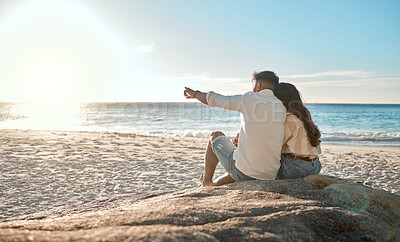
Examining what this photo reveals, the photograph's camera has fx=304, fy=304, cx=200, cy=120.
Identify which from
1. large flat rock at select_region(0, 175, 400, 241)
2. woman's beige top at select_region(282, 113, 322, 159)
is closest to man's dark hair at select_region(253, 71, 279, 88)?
woman's beige top at select_region(282, 113, 322, 159)

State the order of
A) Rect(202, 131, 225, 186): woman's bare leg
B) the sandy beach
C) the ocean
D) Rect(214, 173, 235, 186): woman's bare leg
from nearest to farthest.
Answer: Rect(214, 173, 235, 186): woman's bare leg < Rect(202, 131, 225, 186): woman's bare leg < the sandy beach < the ocean

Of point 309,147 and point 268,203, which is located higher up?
point 309,147

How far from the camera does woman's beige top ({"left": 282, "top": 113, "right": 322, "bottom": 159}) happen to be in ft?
10.1

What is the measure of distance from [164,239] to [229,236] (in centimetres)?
44

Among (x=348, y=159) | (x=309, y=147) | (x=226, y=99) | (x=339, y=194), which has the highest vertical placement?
(x=226, y=99)

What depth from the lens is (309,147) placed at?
3.15m

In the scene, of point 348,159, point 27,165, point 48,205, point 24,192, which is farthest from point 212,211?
point 348,159

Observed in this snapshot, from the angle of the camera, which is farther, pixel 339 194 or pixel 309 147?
pixel 309 147

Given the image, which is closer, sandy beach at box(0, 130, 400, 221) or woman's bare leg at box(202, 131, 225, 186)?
woman's bare leg at box(202, 131, 225, 186)

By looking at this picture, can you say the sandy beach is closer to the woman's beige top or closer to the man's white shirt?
the man's white shirt

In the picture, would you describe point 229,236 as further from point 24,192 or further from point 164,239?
point 24,192

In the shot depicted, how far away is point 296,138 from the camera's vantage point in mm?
3148

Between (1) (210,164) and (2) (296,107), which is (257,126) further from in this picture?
(1) (210,164)

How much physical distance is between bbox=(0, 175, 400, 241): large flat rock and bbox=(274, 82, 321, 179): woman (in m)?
0.42
